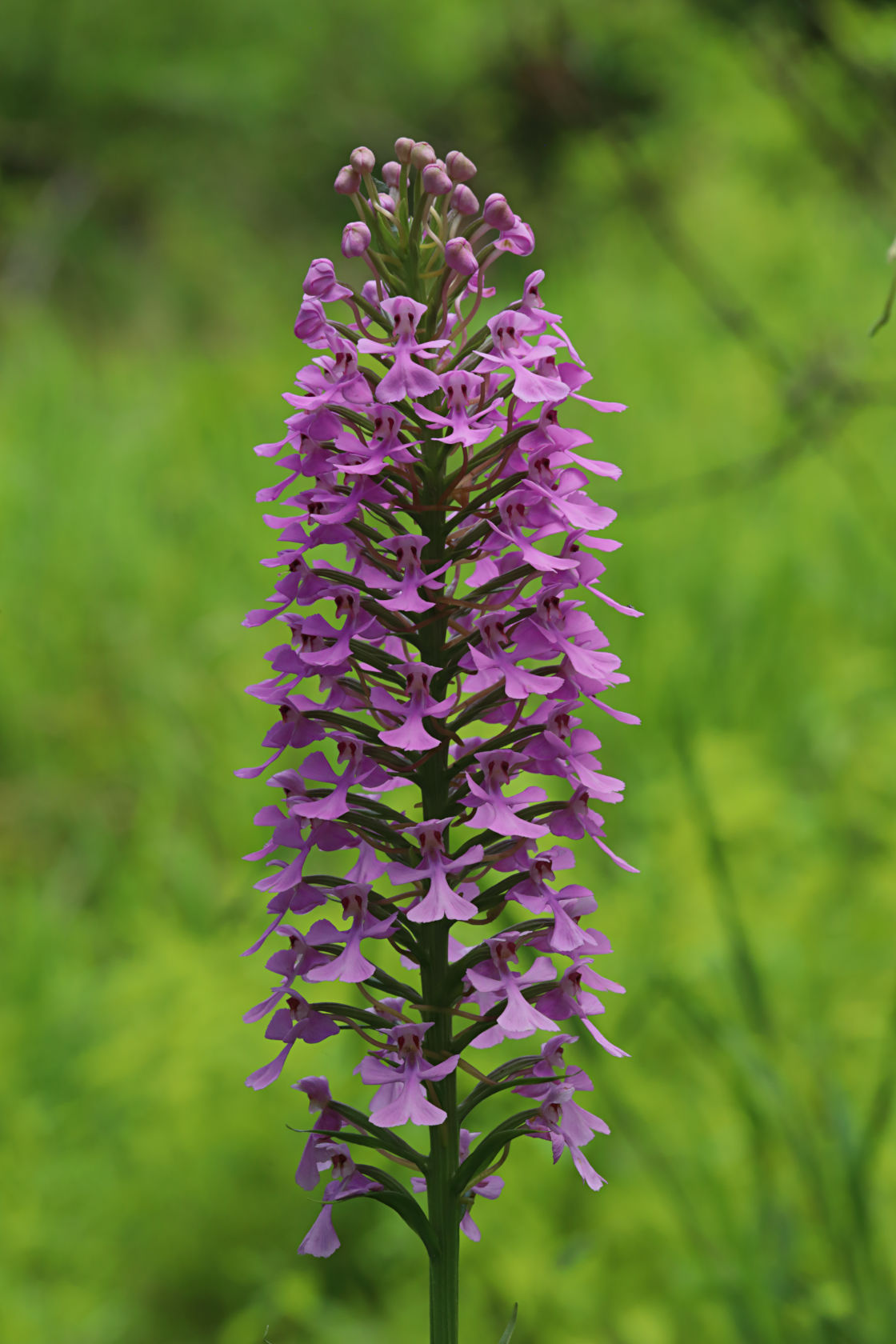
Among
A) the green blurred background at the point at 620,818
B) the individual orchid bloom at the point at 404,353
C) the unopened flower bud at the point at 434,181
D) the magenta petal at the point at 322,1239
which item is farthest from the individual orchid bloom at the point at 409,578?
the green blurred background at the point at 620,818

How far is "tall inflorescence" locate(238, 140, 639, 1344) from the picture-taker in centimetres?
112

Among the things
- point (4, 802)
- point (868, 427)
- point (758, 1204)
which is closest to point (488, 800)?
point (758, 1204)

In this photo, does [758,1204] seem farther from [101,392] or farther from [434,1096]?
[101,392]

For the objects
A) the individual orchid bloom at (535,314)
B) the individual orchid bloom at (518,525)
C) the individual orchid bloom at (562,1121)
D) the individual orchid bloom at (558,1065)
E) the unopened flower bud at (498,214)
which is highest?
the unopened flower bud at (498,214)

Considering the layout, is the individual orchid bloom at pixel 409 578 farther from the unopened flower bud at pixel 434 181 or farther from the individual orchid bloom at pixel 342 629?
the unopened flower bud at pixel 434 181

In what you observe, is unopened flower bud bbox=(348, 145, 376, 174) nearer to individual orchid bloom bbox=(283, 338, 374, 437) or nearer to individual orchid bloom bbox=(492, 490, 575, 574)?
individual orchid bloom bbox=(283, 338, 374, 437)

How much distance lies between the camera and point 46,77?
14250 millimetres

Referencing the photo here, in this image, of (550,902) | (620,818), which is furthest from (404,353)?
(620,818)

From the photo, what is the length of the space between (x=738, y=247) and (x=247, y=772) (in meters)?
11.0

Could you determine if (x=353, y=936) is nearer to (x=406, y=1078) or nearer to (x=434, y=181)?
(x=406, y=1078)

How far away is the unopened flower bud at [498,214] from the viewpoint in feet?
4.00

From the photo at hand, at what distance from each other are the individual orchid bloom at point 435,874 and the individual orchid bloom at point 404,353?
0.40m

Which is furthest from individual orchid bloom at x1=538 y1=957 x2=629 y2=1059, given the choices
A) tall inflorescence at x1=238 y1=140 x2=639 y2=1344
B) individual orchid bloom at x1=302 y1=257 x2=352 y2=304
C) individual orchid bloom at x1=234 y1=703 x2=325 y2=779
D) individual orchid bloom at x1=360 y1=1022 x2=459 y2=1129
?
individual orchid bloom at x1=302 y1=257 x2=352 y2=304

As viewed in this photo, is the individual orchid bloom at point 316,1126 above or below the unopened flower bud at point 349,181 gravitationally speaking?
below
